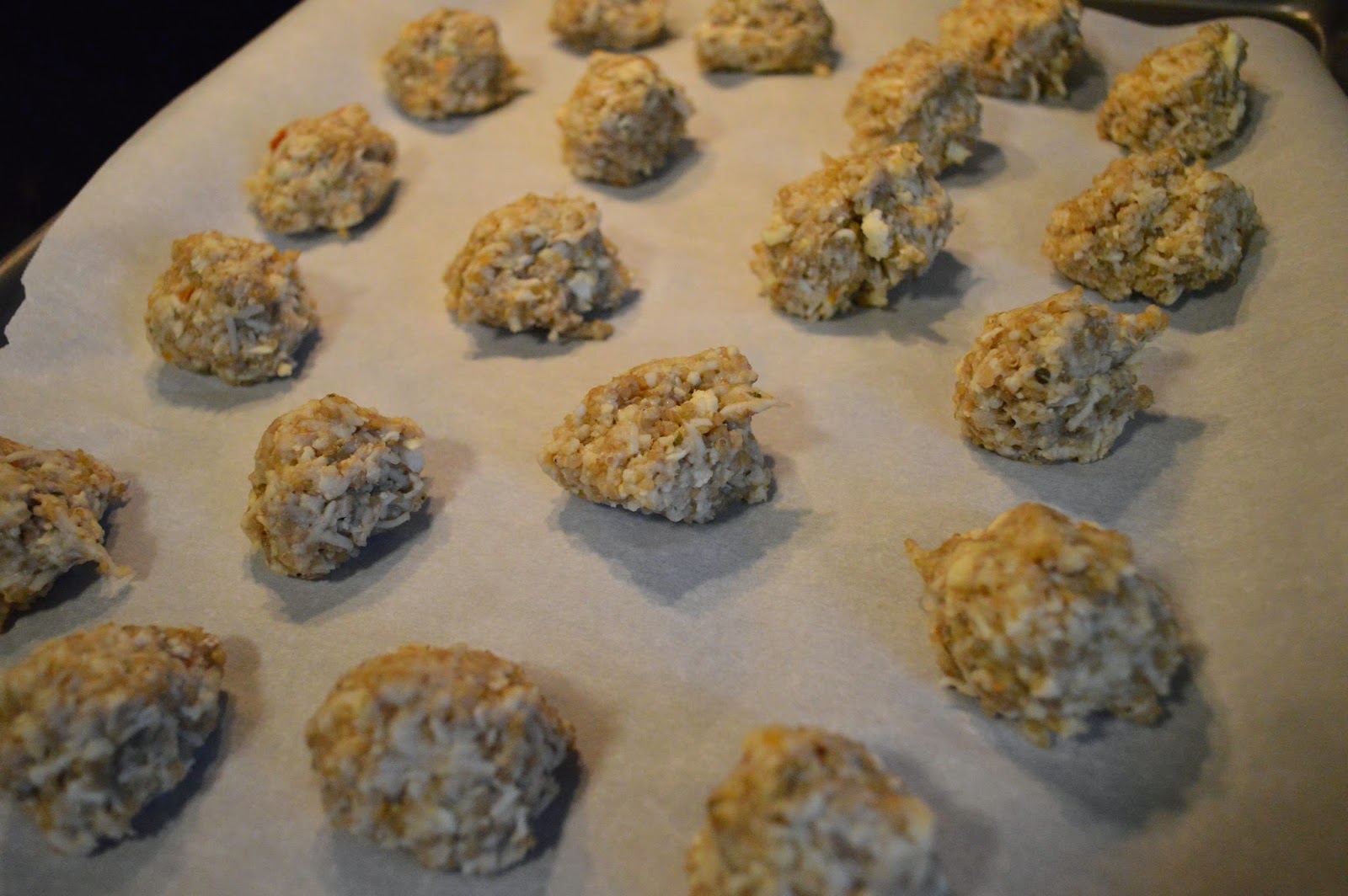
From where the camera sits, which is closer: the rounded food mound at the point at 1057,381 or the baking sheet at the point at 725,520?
the baking sheet at the point at 725,520

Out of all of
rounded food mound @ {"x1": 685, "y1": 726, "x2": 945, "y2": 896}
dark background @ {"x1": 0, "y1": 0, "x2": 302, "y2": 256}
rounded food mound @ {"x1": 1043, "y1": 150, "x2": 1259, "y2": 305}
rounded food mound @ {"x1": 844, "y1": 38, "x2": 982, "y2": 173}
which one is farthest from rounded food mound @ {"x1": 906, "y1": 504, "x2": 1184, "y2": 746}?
dark background @ {"x1": 0, "y1": 0, "x2": 302, "y2": 256}

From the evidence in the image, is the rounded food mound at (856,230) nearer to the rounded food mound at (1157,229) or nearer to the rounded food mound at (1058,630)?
the rounded food mound at (1157,229)

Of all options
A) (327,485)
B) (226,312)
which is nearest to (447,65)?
(226,312)

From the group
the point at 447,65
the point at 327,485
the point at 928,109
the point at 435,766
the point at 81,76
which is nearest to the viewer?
the point at 435,766

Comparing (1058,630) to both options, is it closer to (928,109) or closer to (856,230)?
(856,230)

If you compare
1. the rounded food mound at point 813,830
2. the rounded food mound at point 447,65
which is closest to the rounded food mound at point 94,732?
the rounded food mound at point 813,830

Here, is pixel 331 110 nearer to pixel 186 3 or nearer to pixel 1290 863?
pixel 186 3
